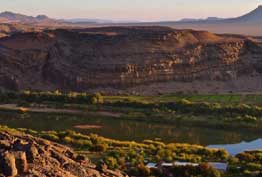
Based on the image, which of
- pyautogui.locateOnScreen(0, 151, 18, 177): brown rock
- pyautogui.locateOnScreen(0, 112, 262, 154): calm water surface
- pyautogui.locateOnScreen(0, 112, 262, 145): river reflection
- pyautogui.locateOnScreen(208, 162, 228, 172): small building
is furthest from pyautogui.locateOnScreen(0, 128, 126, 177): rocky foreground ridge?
pyautogui.locateOnScreen(0, 112, 262, 145): river reflection

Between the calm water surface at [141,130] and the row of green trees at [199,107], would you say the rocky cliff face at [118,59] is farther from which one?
the calm water surface at [141,130]

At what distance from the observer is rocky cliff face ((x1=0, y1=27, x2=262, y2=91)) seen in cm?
5744

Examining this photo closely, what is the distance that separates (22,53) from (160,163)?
38.6 meters

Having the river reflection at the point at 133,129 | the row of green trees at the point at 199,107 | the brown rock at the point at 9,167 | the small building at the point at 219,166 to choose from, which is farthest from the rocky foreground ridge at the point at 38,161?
the row of green trees at the point at 199,107

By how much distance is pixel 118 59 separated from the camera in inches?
2293

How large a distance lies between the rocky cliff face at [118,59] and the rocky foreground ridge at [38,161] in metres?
38.9

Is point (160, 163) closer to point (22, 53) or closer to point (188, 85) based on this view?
point (188, 85)

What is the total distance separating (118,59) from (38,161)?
42.9m

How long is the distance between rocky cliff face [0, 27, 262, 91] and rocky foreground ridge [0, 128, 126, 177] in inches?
1530

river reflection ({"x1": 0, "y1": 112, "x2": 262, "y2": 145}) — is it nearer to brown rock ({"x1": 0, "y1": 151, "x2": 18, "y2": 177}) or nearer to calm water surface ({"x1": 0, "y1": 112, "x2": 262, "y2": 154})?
calm water surface ({"x1": 0, "y1": 112, "x2": 262, "y2": 154})

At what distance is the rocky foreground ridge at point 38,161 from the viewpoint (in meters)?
14.9

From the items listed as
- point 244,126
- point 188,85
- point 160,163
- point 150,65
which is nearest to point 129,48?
point 150,65

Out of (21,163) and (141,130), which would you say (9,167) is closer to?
(21,163)

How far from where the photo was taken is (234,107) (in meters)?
43.6
